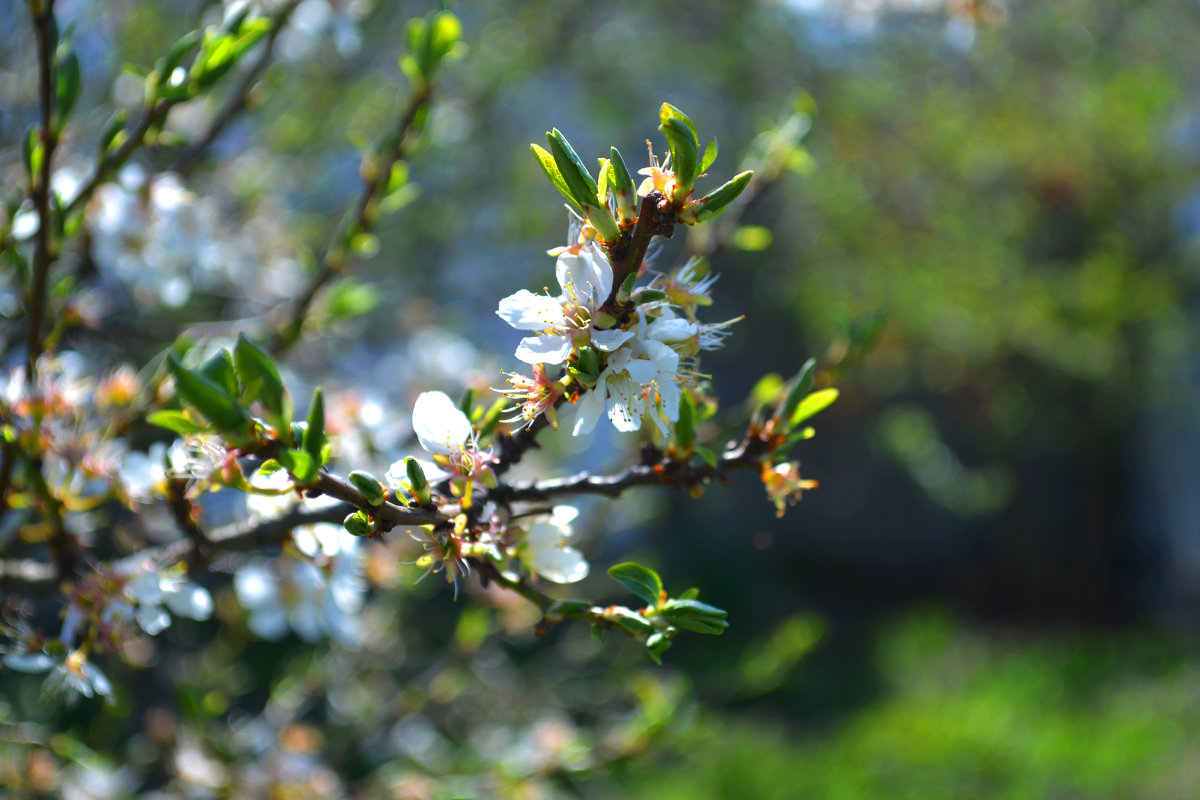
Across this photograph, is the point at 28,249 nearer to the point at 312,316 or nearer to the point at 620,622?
the point at 312,316

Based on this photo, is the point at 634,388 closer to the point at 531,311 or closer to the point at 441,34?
the point at 531,311

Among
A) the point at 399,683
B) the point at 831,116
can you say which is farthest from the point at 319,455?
the point at 831,116

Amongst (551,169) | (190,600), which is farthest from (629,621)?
(190,600)

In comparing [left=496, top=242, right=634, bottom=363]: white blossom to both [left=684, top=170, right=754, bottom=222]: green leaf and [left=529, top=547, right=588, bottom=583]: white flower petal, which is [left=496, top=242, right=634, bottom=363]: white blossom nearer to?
[left=684, top=170, right=754, bottom=222]: green leaf

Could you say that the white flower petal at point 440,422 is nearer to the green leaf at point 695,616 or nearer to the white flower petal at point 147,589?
the green leaf at point 695,616

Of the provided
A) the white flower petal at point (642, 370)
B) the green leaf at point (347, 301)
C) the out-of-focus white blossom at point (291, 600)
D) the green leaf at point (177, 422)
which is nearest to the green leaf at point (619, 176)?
the white flower petal at point (642, 370)
